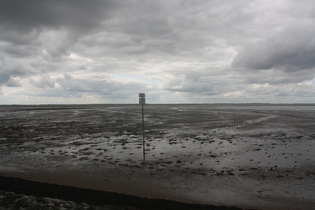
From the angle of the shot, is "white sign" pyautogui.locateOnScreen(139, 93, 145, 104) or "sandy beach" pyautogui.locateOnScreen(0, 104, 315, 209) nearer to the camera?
"sandy beach" pyautogui.locateOnScreen(0, 104, 315, 209)

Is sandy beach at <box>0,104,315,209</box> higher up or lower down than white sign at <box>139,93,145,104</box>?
lower down

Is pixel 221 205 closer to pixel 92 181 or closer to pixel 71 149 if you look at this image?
pixel 92 181

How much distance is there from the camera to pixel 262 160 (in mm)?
13352

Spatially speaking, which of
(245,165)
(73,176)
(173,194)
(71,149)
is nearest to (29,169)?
(73,176)

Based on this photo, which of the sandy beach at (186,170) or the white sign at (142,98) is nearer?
the sandy beach at (186,170)

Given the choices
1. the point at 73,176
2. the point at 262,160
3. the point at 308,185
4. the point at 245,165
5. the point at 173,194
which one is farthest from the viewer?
the point at 262,160

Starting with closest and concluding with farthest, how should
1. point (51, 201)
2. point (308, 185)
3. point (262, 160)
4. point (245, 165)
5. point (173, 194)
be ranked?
point (51, 201), point (173, 194), point (308, 185), point (245, 165), point (262, 160)

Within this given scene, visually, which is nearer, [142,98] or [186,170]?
[186,170]

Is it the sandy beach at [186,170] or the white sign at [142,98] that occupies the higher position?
the white sign at [142,98]

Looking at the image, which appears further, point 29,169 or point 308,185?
point 29,169

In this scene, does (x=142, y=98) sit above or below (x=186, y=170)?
above

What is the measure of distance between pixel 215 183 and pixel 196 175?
126cm

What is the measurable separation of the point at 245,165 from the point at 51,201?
31.6 ft

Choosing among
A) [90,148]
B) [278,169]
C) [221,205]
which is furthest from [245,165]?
[90,148]
